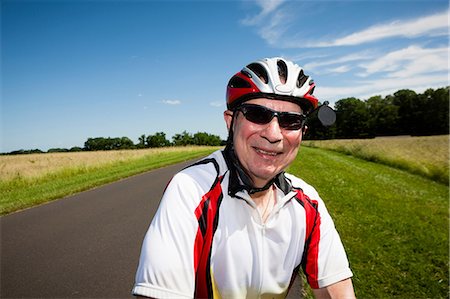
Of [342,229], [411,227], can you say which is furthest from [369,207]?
[342,229]

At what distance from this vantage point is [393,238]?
5766mm

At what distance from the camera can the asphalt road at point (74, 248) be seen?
12.8 feet

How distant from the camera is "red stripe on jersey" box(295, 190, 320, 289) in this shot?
1.82 m

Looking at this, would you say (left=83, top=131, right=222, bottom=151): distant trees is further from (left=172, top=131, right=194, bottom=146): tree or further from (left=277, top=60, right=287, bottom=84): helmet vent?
(left=277, top=60, right=287, bottom=84): helmet vent

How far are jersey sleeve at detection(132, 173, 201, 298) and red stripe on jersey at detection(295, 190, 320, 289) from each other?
2.83 feet

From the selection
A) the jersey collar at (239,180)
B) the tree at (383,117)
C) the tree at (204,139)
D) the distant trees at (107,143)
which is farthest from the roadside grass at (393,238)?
the distant trees at (107,143)

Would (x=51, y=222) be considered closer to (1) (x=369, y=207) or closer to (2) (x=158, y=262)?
(2) (x=158, y=262)

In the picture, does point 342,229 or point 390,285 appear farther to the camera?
Result: point 342,229

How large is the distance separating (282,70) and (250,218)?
3.79ft

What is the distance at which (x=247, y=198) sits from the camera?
175 centimetres

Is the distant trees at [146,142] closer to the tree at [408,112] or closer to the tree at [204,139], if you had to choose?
the tree at [204,139]

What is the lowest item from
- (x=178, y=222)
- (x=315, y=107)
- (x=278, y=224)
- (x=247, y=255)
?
(x=247, y=255)

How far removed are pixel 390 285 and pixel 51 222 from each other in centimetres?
740

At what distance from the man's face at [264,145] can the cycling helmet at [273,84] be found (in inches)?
3.0
